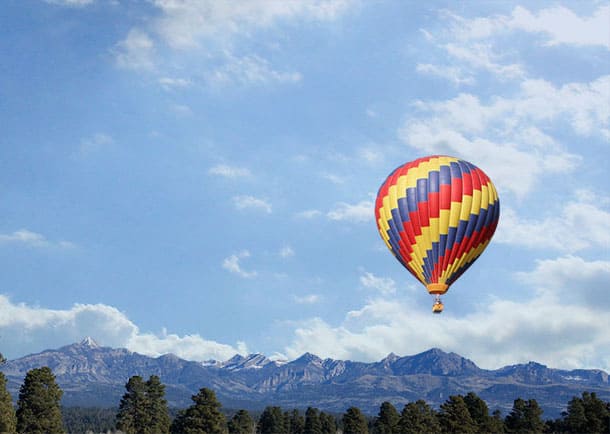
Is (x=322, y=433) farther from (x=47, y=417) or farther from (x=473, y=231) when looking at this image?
(x=473, y=231)

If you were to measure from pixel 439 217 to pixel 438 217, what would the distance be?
3.9 inches

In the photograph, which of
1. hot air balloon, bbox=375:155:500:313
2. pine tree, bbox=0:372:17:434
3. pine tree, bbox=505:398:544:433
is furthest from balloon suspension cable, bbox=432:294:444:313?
pine tree, bbox=505:398:544:433

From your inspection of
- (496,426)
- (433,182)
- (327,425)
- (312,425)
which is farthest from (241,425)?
(433,182)

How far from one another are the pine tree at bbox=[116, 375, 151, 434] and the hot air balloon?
7016 centimetres

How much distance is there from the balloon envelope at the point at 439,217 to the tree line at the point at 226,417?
48.6m

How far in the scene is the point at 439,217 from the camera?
81938 mm

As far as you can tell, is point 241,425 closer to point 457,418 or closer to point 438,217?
point 457,418

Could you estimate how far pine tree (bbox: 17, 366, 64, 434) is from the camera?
352 ft

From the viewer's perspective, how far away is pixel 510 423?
168875 millimetres

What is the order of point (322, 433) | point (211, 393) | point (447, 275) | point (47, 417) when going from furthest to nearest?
point (322, 433) → point (211, 393) → point (47, 417) → point (447, 275)

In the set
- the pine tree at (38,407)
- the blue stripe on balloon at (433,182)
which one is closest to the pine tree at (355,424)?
the pine tree at (38,407)

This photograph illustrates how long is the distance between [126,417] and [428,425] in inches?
2127


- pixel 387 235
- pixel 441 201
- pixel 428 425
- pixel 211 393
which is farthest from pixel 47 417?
pixel 428 425

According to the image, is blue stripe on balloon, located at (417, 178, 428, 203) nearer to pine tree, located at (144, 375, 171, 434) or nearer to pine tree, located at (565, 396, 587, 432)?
pine tree, located at (144, 375, 171, 434)
